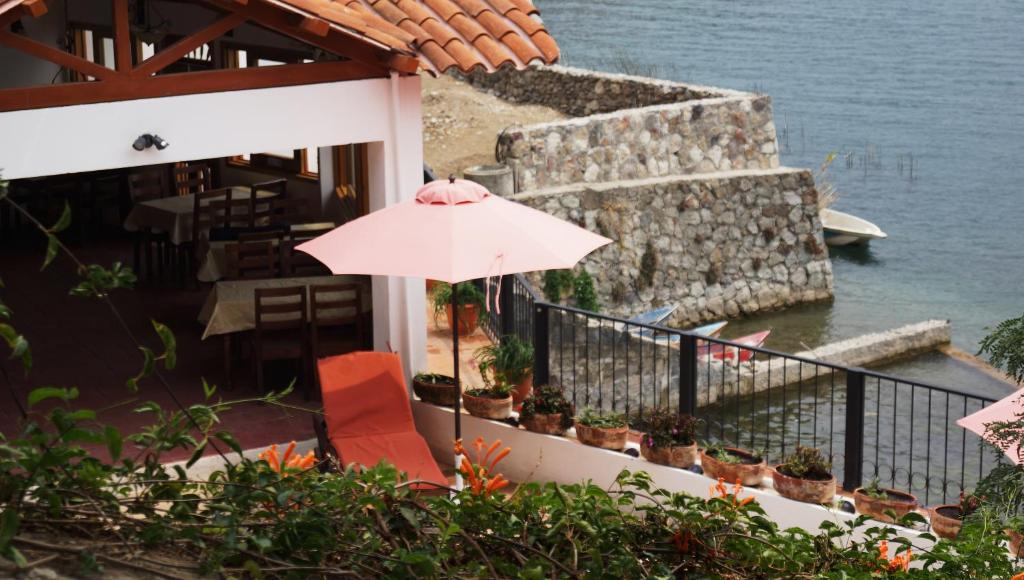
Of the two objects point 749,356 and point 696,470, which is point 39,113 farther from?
point 749,356

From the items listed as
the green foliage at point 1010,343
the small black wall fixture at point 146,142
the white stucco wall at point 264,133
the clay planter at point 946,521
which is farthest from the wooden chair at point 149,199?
the green foliage at point 1010,343

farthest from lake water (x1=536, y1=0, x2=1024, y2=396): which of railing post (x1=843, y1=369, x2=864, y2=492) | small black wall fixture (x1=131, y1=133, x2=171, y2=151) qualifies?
small black wall fixture (x1=131, y1=133, x2=171, y2=151)

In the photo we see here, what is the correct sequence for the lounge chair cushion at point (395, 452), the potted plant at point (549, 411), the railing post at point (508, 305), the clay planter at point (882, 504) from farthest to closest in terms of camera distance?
the railing post at point (508, 305) < the potted plant at point (549, 411) < the lounge chair cushion at point (395, 452) < the clay planter at point (882, 504)

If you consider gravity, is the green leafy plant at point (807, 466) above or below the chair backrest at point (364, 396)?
below

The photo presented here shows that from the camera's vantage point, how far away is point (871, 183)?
117 ft

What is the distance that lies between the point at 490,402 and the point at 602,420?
3.01 feet

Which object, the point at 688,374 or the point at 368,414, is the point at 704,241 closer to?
the point at 688,374

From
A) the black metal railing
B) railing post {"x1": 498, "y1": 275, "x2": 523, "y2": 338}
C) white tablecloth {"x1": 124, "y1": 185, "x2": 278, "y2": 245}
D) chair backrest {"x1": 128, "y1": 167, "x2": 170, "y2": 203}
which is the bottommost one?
the black metal railing

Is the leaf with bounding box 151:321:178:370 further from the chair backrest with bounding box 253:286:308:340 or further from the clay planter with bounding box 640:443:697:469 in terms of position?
the chair backrest with bounding box 253:286:308:340

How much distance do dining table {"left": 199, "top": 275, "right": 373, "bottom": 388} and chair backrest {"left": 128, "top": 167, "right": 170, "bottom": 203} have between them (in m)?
4.32

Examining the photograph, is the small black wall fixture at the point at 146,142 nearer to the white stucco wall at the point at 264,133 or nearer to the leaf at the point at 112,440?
the white stucco wall at the point at 264,133

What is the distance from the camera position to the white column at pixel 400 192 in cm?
988

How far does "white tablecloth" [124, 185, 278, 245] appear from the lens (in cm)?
1345

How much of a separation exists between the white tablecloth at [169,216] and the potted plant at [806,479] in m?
6.85
